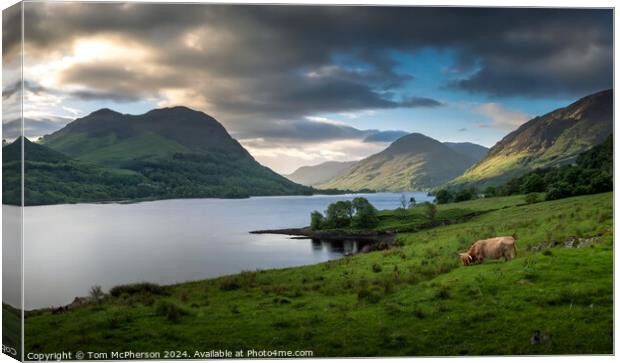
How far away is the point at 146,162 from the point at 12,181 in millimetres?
2768

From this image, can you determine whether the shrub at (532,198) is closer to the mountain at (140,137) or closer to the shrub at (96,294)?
the mountain at (140,137)

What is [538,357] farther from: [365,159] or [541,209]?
[365,159]

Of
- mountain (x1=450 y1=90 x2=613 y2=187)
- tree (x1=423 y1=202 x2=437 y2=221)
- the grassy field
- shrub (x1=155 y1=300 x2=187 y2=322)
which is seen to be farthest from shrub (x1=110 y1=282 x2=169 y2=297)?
mountain (x1=450 y1=90 x2=613 y2=187)

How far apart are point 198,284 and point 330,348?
304 cm

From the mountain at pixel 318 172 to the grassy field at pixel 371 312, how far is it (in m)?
2.21

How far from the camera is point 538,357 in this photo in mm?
11797

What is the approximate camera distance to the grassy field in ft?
38.7

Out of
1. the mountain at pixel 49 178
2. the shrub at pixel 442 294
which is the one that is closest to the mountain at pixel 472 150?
the shrub at pixel 442 294

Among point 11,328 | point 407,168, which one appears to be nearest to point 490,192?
point 407,168

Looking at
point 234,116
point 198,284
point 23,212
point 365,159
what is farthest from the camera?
point 365,159

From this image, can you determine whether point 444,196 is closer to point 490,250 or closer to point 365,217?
point 490,250

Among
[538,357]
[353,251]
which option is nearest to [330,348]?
[353,251]

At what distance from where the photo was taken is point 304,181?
1431cm

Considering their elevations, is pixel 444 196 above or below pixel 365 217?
above
